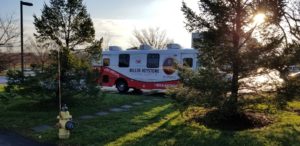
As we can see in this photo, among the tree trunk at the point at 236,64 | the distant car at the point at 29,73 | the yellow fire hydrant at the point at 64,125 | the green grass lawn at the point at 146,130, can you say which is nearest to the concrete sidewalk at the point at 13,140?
the green grass lawn at the point at 146,130

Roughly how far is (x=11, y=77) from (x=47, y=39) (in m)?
2.32

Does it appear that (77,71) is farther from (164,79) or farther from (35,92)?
(164,79)

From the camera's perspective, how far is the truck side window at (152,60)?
19.9 m

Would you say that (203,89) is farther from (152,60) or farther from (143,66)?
(143,66)

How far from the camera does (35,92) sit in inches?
504

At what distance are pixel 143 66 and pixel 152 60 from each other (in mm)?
670

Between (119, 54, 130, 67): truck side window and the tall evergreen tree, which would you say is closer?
the tall evergreen tree

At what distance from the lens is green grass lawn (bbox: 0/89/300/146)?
812 centimetres

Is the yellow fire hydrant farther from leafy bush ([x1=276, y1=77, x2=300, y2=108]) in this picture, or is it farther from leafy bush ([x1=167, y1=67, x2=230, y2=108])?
leafy bush ([x1=276, y1=77, x2=300, y2=108])

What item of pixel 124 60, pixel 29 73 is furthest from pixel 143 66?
pixel 29 73

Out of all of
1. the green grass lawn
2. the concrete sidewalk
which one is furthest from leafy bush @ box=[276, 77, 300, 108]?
the concrete sidewalk

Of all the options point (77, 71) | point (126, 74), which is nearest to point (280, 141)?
point (77, 71)

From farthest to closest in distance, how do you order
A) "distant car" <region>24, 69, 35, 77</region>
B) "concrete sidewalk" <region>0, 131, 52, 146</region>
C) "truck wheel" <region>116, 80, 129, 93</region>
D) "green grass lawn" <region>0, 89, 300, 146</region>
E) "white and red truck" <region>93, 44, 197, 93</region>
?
"truck wheel" <region>116, 80, 129, 93</region>
"white and red truck" <region>93, 44, 197, 93</region>
"distant car" <region>24, 69, 35, 77</region>
"concrete sidewalk" <region>0, 131, 52, 146</region>
"green grass lawn" <region>0, 89, 300, 146</region>

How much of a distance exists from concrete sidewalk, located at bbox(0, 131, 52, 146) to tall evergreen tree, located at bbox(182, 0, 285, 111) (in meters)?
4.84
